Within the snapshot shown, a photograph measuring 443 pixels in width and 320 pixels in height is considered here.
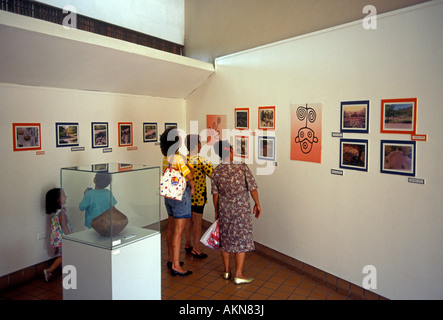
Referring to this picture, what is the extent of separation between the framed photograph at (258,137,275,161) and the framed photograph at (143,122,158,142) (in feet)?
6.82

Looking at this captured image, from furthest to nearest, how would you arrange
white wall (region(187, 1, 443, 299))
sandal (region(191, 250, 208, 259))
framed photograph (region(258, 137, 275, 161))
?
sandal (region(191, 250, 208, 259)), framed photograph (region(258, 137, 275, 161)), white wall (region(187, 1, 443, 299))

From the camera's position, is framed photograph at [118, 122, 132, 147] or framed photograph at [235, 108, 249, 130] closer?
framed photograph at [235, 108, 249, 130]

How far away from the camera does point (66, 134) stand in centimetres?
495

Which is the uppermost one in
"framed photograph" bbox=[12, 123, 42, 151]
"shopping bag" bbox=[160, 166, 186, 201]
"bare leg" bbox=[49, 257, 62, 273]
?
"framed photograph" bbox=[12, 123, 42, 151]

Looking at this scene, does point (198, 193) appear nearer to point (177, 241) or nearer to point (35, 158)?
point (177, 241)

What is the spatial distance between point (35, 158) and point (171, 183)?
1.89 metres

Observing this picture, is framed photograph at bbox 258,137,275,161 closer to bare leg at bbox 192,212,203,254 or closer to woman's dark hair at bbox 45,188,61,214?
bare leg at bbox 192,212,203,254

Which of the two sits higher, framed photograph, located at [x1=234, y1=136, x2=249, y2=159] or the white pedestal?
framed photograph, located at [x1=234, y1=136, x2=249, y2=159]

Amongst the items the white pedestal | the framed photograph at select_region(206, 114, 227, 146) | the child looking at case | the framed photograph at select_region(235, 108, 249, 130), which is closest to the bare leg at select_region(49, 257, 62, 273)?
the white pedestal

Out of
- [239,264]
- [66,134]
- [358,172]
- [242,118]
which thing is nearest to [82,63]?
[66,134]

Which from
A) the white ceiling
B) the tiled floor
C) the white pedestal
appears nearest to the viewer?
the white pedestal

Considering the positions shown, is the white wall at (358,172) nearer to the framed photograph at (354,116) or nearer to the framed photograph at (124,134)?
the framed photograph at (354,116)

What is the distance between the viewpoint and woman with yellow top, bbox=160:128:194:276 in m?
4.24
